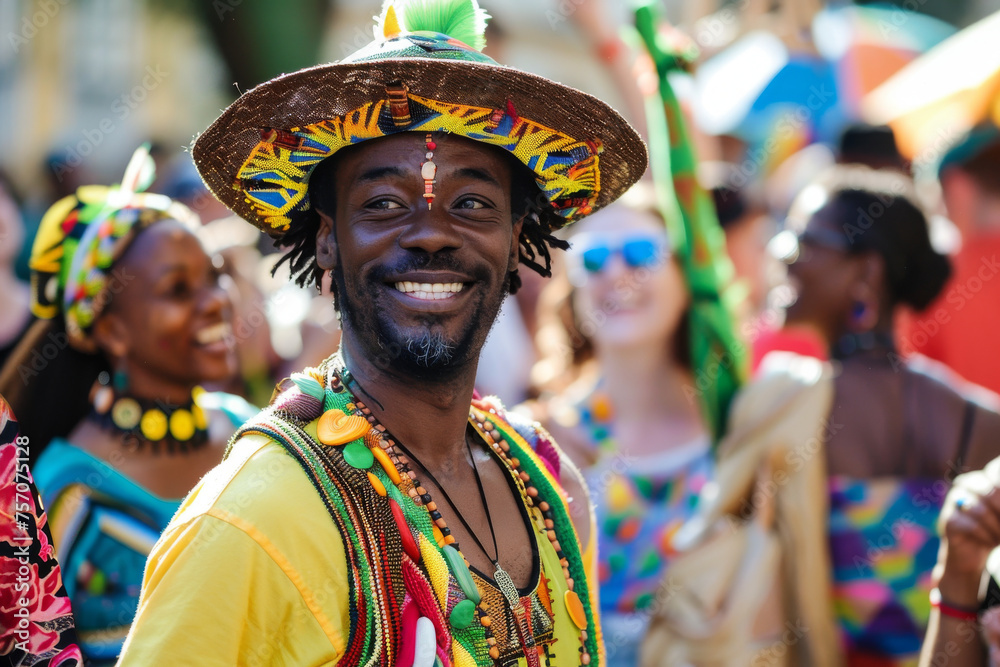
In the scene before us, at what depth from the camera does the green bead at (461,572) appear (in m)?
1.73

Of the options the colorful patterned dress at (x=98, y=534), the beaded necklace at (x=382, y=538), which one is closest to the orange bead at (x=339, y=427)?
the beaded necklace at (x=382, y=538)

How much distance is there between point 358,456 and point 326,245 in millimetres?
456

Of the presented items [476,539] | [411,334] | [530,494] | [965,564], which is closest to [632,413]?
[965,564]

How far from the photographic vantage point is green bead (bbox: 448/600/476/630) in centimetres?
169

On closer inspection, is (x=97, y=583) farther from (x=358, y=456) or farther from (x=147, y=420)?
(x=358, y=456)

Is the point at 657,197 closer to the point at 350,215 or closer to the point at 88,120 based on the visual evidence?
the point at 350,215

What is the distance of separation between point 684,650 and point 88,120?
39.5ft

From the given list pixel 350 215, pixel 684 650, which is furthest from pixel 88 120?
pixel 350 215

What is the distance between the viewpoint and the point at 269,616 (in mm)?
1548

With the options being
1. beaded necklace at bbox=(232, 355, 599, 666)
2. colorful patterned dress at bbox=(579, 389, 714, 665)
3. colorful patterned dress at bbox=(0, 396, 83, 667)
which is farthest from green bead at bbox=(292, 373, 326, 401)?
colorful patterned dress at bbox=(579, 389, 714, 665)

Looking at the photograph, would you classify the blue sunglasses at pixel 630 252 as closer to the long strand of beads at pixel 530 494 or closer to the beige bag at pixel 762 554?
the beige bag at pixel 762 554

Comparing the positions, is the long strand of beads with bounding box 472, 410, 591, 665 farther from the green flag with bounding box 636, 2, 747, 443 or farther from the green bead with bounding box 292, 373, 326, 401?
the green flag with bounding box 636, 2, 747, 443

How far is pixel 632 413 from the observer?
443cm

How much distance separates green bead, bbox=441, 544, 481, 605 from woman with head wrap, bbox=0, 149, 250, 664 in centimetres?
166
